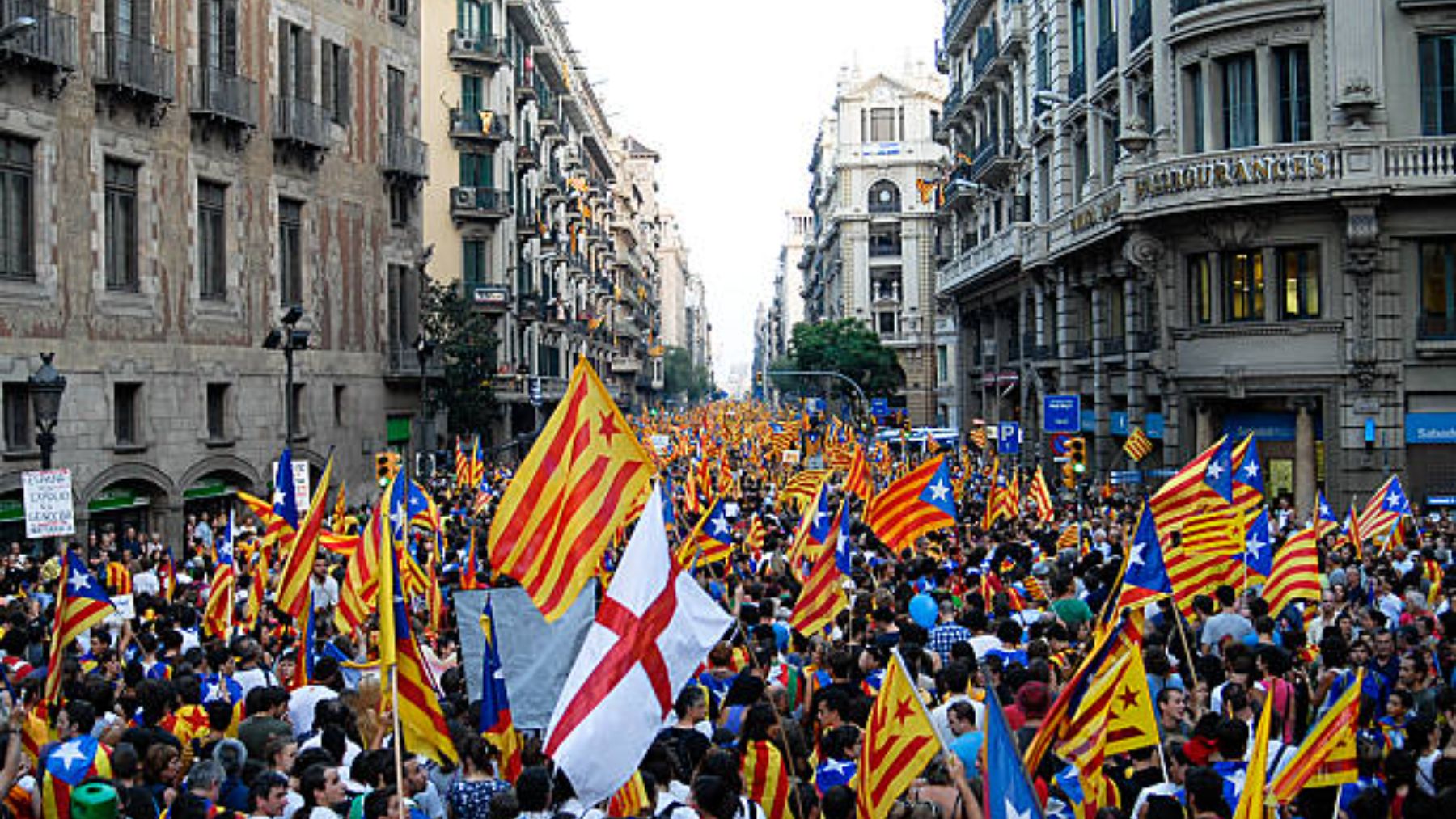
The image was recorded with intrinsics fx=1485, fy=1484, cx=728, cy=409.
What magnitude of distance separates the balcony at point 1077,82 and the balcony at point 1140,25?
4.13 meters

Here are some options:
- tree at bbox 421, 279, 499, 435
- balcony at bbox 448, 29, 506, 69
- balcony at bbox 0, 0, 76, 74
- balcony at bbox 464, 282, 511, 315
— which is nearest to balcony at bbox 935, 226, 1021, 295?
tree at bbox 421, 279, 499, 435

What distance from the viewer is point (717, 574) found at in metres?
19.0

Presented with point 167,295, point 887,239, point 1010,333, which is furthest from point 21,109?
point 887,239

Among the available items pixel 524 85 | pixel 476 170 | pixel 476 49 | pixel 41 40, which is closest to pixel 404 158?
pixel 41 40

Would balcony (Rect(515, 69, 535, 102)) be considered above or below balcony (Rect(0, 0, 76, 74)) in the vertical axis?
above

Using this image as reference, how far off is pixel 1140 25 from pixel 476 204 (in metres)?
28.4

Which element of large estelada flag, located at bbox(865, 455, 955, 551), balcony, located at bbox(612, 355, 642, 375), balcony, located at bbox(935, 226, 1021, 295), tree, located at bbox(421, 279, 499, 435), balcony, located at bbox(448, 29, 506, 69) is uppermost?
balcony, located at bbox(448, 29, 506, 69)

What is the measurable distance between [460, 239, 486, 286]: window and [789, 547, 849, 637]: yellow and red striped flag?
44.2 m

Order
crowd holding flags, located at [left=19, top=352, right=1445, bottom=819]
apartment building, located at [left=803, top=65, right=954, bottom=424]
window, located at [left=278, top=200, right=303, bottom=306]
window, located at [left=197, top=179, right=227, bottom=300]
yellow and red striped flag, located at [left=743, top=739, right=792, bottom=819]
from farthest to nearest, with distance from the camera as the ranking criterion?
apartment building, located at [left=803, top=65, right=954, bottom=424] < window, located at [left=278, top=200, right=303, bottom=306] < window, located at [left=197, top=179, right=227, bottom=300] < yellow and red striped flag, located at [left=743, top=739, right=792, bottom=819] < crowd holding flags, located at [left=19, top=352, right=1445, bottom=819]

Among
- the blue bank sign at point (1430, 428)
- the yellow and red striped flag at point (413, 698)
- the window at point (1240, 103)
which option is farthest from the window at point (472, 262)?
the yellow and red striped flag at point (413, 698)

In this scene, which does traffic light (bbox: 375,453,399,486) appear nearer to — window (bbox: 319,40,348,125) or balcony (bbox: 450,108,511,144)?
window (bbox: 319,40,348,125)

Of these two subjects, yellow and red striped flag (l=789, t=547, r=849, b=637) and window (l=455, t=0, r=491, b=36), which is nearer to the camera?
yellow and red striped flag (l=789, t=547, r=849, b=637)

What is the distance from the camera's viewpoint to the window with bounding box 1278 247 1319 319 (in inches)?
1179

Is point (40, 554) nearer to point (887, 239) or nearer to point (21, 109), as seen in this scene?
point (21, 109)
